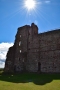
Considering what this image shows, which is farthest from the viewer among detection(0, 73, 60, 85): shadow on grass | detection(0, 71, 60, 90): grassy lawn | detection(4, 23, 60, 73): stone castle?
detection(4, 23, 60, 73): stone castle

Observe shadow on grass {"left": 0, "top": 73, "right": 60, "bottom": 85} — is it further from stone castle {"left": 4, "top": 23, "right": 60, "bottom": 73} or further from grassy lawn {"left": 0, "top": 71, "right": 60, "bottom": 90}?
stone castle {"left": 4, "top": 23, "right": 60, "bottom": 73}

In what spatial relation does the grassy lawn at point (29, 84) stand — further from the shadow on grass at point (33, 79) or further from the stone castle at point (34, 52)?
the stone castle at point (34, 52)

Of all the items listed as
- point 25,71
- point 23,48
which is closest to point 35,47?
point 23,48


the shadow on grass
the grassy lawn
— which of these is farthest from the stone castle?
the grassy lawn

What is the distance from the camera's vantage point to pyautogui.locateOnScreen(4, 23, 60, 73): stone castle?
105 feet

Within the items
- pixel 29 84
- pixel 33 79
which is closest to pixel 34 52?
pixel 33 79

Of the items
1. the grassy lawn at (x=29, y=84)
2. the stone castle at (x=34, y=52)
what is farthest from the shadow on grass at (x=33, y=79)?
the stone castle at (x=34, y=52)

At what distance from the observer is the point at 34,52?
35.5 metres

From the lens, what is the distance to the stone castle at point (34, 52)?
31.9 metres

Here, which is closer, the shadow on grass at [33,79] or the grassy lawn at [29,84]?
the grassy lawn at [29,84]

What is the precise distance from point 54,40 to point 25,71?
11.0 m

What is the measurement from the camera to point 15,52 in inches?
1593

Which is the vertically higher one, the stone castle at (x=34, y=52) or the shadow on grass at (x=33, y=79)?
the stone castle at (x=34, y=52)

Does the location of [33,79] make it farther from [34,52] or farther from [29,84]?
[34,52]
